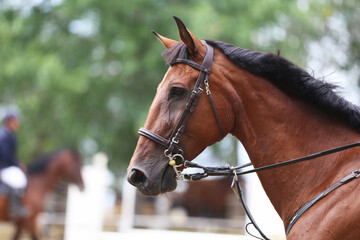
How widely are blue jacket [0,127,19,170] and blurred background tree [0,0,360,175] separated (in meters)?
4.33

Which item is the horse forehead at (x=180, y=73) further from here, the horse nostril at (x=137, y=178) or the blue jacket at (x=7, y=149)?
the blue jacket at (x=7, y=149)

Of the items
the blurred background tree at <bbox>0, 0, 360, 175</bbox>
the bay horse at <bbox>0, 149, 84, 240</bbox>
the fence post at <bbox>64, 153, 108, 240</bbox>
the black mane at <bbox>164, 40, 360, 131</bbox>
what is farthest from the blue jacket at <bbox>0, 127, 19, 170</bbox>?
the black mane at <bbox>164, 40, 360, 131</bbox>

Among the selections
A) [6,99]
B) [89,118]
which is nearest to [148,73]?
[89,118]

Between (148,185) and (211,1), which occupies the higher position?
(211,1)

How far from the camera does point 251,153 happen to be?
3.52m

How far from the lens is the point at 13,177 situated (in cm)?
1102

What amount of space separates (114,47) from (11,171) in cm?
788

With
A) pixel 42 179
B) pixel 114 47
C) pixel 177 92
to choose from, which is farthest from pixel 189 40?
pixel 114 47

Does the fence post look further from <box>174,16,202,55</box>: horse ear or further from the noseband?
<box>174,16,202,55</box>: horse ear

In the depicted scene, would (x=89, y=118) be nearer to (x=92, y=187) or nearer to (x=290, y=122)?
(x=92, y=187)

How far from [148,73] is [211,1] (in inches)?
127

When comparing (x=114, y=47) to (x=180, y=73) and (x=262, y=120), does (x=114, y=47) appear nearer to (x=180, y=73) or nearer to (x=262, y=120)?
(x=180, y=73)

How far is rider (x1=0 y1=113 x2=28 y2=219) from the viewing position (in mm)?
10906

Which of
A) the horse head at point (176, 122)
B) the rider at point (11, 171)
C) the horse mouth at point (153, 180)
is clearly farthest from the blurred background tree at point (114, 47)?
the horse mouth at point (153, 180)
